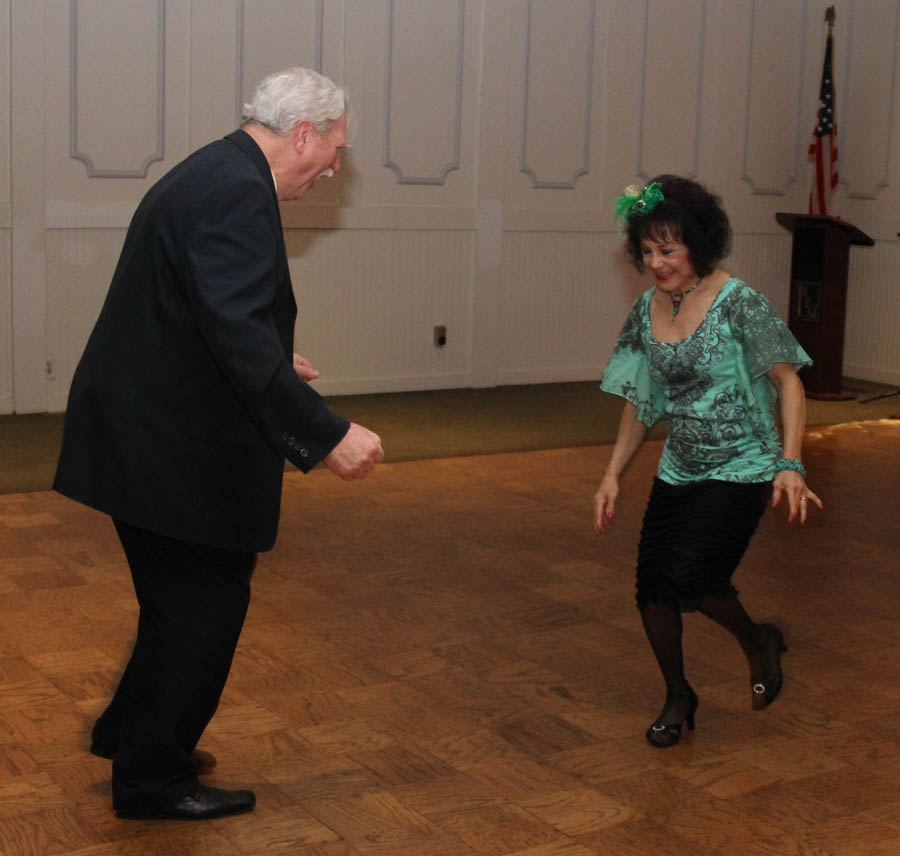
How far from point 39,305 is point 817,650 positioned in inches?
178

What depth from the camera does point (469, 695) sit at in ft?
11.8

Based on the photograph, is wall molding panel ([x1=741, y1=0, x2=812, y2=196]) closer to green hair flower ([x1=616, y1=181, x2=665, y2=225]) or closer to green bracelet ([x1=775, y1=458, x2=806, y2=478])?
green hair flower ([x1=616, y1=181, x2=665, y2=225])

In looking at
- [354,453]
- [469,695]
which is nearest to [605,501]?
[469,695]

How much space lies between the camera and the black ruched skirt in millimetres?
3207

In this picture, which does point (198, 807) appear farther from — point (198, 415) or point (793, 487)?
point (793, 487)

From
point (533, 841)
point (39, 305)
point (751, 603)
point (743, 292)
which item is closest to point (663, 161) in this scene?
point (39, 305)

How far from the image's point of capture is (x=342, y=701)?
138 inches

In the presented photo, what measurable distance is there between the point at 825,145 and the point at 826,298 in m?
1.11

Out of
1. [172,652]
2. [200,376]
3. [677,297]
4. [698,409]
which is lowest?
Result: [172,652]

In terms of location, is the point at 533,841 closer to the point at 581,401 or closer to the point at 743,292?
the point at 743,292

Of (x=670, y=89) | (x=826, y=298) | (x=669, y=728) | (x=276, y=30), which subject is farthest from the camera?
(x=670, y=89)

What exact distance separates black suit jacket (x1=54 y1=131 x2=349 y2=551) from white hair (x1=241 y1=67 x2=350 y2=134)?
64 mm

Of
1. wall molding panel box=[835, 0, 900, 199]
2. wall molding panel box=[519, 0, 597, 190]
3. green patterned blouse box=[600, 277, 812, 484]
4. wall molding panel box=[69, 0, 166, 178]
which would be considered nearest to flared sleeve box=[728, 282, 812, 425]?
green patterned blouse box=[600, 277, 812, 484]

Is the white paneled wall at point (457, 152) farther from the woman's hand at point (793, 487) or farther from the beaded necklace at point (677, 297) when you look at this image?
the woman's hand at point (793, 487)
